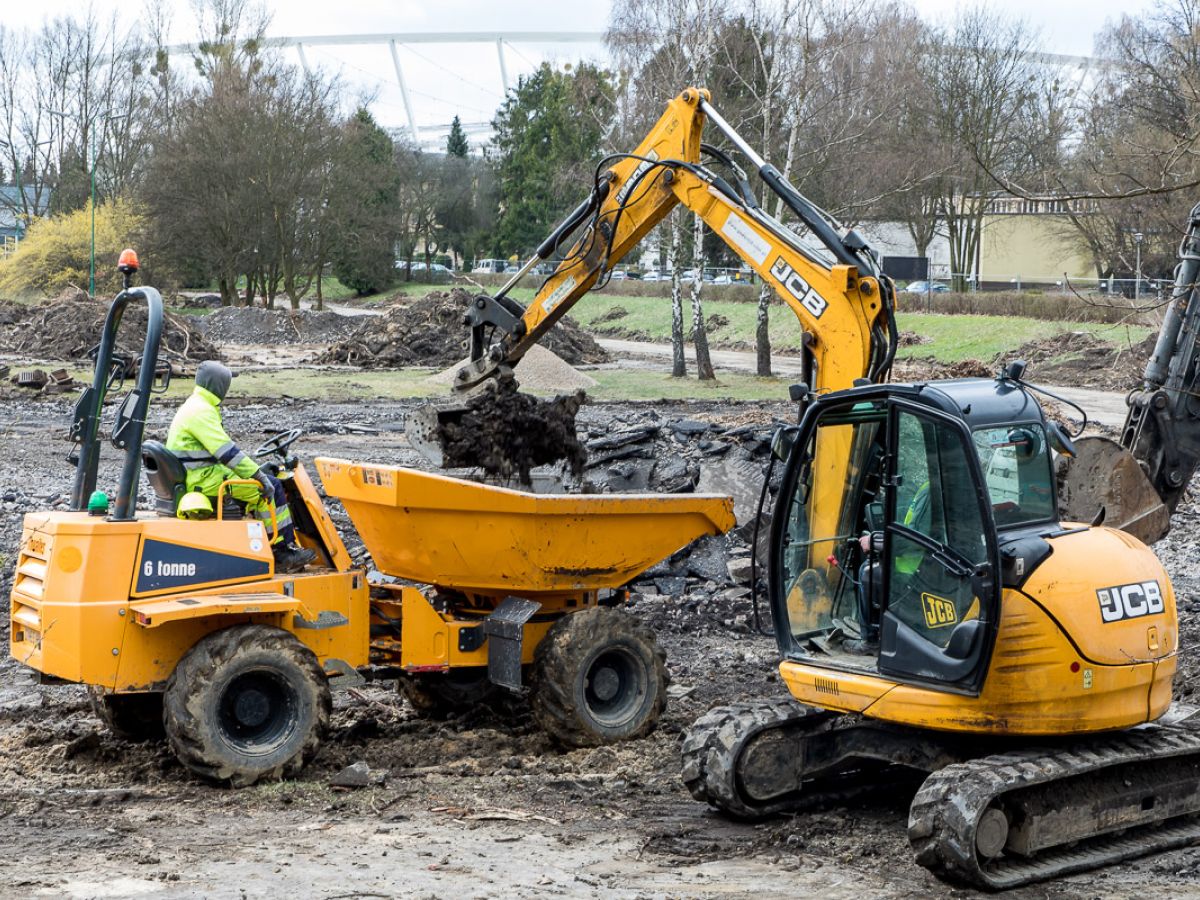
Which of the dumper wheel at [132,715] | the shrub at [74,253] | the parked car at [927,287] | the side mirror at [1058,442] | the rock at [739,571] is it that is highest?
the shrub at [74,253]

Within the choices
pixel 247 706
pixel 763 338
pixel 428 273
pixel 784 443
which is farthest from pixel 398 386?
pixel 428 273

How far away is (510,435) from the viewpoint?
9.50m

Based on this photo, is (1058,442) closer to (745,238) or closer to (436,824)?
(745,238)

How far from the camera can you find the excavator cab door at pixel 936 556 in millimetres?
5711

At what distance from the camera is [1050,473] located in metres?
6.16

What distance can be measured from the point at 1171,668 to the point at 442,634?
359 cm

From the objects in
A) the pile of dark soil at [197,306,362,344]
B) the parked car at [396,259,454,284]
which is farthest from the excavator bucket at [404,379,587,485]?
the parked car at [396,259,454,284]

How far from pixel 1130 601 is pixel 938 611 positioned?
78 centimetres

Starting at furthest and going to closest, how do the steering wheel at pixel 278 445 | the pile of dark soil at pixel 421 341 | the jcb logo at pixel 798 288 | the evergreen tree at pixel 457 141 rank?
the evergreen tree at pixel 457 141 → the pile of dark soil at pixel 421 341 → the jcb logo at pixel 798 288 → the steering wheel at pixel 278 445

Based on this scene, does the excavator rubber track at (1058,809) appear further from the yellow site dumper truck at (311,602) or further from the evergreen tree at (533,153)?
the evergreen tree at (533,153)

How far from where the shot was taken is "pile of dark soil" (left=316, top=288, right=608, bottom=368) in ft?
110

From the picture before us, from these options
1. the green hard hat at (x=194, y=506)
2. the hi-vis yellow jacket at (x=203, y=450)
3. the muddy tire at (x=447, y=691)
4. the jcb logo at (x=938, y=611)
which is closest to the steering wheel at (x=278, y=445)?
the hi-vis yellow jacket at (x=203, y=450)

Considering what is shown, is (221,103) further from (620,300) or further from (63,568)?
(63,568)

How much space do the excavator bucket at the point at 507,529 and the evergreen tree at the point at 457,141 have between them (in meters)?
72.1
